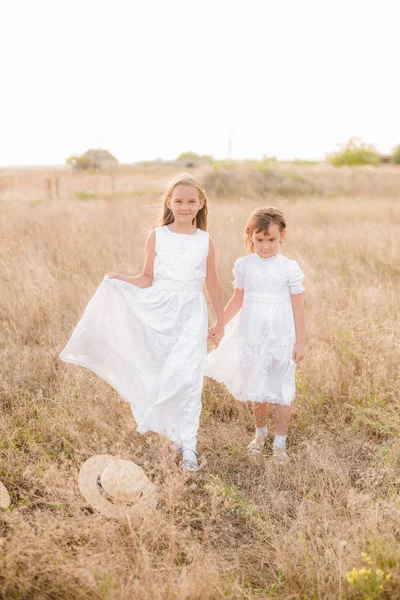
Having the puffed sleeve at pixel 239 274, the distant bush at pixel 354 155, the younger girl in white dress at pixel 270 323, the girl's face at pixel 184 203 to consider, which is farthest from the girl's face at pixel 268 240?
the distant bush at pixel 354 155

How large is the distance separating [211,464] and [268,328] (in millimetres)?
828

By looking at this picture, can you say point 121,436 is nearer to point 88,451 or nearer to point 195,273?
point 88,451

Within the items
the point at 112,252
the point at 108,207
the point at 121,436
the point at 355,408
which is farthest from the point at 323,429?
the point at 108,207

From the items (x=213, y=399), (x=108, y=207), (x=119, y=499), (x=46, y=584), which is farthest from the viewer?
(x=108, y=207)

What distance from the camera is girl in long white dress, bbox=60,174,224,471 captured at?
9.73 ft

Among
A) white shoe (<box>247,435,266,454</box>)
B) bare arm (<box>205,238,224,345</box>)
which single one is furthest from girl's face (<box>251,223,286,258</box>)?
white shoe (<box>247,435,266,454</box>)

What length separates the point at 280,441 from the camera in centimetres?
308

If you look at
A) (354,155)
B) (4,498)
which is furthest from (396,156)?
(4,498)

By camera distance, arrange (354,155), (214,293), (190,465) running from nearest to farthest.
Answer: (190,465) → (214,293) → (354,155)

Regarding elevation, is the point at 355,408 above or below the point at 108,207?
below

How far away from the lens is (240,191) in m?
14.7

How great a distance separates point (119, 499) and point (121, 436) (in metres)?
0.73

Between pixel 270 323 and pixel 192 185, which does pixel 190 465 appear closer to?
pixel 270 323

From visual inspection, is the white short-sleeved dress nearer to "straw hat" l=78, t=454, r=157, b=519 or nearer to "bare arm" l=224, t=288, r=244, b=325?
"bare arm" l=224, t=288, r=244, b=325
